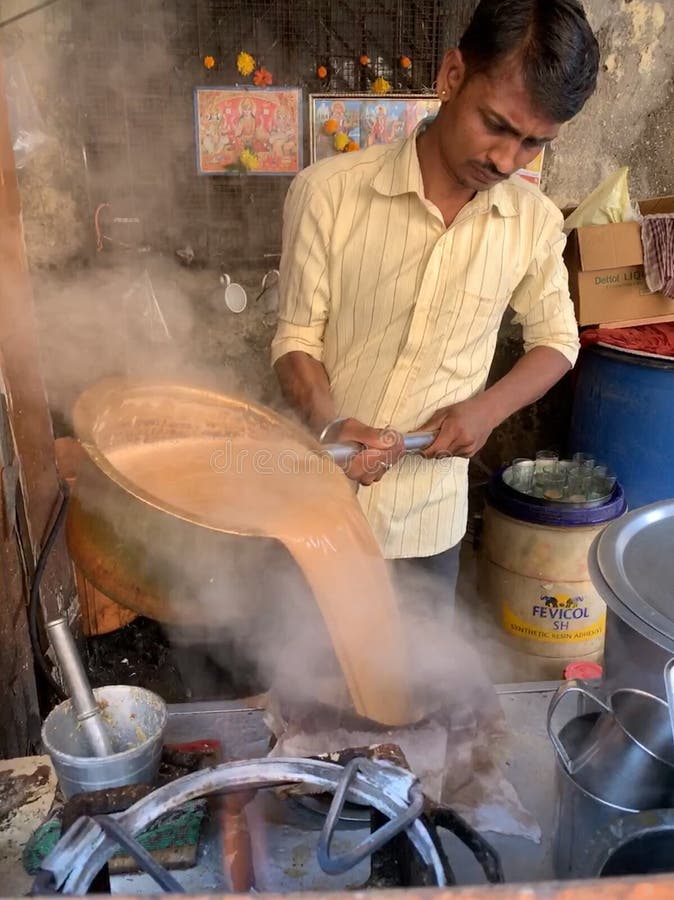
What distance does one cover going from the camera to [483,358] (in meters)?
2.27

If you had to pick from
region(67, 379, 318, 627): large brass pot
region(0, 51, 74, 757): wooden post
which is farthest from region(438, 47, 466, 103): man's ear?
region(0, 51, 74, 757): wooden post

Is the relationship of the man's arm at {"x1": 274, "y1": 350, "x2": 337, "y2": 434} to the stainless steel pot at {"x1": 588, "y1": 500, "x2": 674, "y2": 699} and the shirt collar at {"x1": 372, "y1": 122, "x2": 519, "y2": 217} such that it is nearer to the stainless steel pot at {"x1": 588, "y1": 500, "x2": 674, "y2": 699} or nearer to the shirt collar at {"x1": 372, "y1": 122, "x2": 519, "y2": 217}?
the shirt collar at {"x1": 372, "y1": 122, "x2": 519, "y2": 217}

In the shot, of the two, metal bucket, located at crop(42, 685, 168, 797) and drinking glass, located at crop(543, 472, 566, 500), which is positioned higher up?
metal bucket, located at crop(42, 685, 168, 797)

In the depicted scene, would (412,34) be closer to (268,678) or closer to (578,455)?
(578,455)

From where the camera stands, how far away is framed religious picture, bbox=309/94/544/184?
3.49 metres

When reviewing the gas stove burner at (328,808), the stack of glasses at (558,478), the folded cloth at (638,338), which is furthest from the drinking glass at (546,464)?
the gas stove burner at (328,808)

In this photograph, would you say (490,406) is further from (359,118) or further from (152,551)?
(359,118)

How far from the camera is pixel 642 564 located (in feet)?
3.45

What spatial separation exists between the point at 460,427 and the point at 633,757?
46.4 inches

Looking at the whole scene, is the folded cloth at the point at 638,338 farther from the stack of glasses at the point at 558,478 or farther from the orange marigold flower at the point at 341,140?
the orange marigold flower at the point at 341,140

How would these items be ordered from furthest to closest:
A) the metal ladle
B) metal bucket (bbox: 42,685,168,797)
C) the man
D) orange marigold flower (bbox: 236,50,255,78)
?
orange marigold flower (bbox: 236,50,255,78) < the man < metal bucket (bbox: 42,685,168,797) < the metal ladle

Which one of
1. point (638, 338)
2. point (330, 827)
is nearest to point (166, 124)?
point (638, 338)

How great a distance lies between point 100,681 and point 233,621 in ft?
6.39

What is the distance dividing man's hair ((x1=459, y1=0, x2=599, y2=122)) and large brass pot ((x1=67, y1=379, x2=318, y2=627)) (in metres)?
1.18
